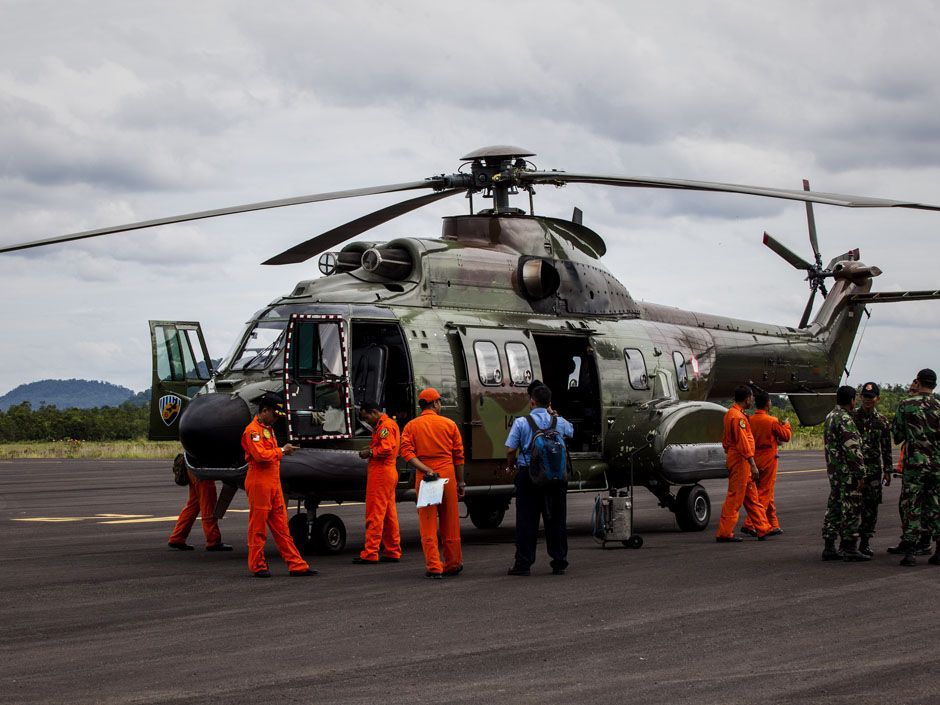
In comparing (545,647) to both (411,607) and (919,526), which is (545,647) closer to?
(411,607)

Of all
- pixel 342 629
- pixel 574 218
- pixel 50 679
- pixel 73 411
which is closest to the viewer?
pixel 50 679

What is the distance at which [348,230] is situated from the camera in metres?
16.5

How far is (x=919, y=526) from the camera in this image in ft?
41.1

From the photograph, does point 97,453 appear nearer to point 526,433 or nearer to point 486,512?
point 486,512

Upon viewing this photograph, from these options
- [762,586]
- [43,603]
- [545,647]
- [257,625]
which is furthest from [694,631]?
[43,603]

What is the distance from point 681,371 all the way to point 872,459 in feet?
19.0

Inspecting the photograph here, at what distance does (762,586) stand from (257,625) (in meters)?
4.62

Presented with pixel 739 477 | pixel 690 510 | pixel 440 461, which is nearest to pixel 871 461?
pixel 739 477

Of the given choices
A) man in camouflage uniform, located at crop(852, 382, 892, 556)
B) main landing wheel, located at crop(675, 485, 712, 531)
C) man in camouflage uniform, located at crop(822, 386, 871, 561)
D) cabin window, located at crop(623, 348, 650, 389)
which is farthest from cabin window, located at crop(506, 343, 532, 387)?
man in camouflage uniform, located at crop(852, 382, 892, 556)

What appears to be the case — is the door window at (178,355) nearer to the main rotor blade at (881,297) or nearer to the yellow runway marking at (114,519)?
the yellow runway marking at (114,519)

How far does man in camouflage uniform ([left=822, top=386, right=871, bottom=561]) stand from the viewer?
12.6m

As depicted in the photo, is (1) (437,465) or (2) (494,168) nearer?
(1) (437,465)

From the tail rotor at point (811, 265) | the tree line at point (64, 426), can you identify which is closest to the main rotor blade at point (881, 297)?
the tail rotor at point (811, 265)

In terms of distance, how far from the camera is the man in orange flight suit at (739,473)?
1509cm
